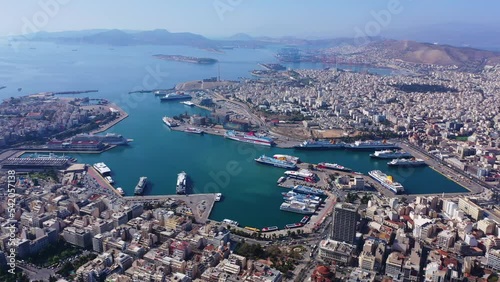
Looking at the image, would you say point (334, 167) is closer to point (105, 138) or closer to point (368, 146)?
point (368, 146)

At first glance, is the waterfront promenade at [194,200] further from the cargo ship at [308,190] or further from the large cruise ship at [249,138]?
the large cruise ship at [249,138]

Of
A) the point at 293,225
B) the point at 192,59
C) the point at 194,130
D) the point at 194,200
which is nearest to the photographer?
the point at 293,225

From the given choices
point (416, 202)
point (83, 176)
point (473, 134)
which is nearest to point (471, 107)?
point (473, 134)

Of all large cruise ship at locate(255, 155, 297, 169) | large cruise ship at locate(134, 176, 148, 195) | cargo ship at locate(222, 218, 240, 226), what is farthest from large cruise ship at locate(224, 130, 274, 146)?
cargo ship at locate(222, 218, 240, 226)

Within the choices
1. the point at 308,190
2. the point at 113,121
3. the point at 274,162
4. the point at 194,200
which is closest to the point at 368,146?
the point at 274,162

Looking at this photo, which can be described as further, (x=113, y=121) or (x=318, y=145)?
(x=113, y=121)

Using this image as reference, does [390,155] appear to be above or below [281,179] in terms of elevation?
above

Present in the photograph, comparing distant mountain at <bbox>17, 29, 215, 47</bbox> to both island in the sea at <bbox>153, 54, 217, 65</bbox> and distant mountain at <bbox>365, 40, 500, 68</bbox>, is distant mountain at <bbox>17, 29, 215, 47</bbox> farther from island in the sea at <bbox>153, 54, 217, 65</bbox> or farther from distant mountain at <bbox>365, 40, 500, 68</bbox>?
distant mountain at <bbox>365, 40, 500, 68</bbox>
